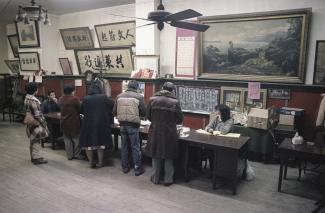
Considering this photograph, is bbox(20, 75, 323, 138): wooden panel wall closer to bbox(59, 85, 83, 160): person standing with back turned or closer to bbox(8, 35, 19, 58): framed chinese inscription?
bbox(59, 85, 83, 160): person standing with back turned

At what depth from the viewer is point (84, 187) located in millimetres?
4109

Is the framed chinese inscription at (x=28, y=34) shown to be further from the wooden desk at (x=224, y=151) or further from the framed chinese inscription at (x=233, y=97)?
the wooden desk at (x=224, y=151)

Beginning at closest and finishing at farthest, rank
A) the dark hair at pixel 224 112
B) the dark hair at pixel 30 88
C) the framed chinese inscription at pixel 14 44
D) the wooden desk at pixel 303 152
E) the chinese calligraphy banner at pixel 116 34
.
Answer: the wooden desk at pixel 303 152 → the dark hair at pixel 224 112 → the dark hair at pixel 30 88 → the chinese calligraphy banner at pixel 116 34 → the framed chinese inscription at pixel 14 44

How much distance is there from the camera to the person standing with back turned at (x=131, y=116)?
4.42 meters

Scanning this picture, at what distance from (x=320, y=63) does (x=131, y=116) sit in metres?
Answer: 3.44

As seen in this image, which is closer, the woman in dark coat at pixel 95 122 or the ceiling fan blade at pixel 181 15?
the ceiling fan blade at pixel 181 15

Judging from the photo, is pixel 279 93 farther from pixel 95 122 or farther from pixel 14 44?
pixel 14 44

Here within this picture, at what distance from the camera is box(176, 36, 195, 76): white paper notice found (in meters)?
6.23

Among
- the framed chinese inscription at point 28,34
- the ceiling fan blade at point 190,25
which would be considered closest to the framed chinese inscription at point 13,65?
the framed chinese inscription at point 28,34

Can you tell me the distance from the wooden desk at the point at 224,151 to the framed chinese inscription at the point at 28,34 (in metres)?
6.69

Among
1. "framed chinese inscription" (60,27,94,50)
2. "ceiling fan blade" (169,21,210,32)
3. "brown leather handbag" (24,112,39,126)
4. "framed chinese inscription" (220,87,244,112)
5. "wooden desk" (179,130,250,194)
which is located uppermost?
"framed chinese inscription" (60,27,94,50)

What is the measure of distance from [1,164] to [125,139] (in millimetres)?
2436

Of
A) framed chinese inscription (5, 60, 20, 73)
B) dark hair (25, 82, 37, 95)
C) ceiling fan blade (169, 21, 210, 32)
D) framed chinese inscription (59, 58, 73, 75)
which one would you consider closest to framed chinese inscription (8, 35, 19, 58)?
framed chinese inscription (5, 60, 20, 73)

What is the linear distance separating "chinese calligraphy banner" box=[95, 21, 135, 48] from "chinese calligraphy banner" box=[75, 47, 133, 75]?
17cm
